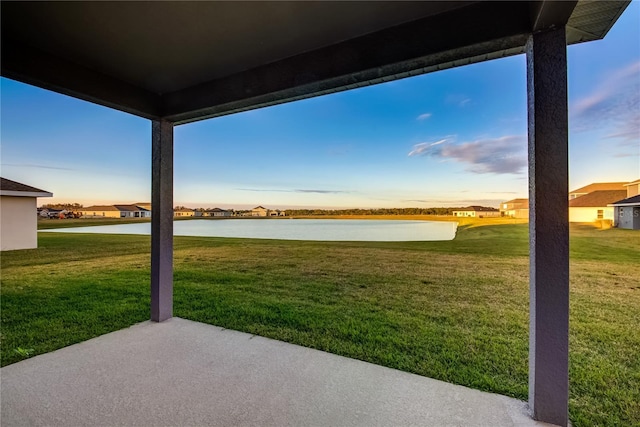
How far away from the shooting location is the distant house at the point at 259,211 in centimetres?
1001

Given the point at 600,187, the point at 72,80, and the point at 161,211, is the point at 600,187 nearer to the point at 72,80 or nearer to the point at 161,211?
the point at 161,211

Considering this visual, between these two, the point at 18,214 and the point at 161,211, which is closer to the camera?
the point at 161,211

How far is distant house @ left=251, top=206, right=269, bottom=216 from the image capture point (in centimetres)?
1001

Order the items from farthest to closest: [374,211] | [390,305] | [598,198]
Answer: [374,211]
[598,198]
[390,305]

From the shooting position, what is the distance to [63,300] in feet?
12.7

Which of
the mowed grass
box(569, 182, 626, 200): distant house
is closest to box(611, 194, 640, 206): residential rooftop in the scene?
box(569, 182, 626, 200): distant house

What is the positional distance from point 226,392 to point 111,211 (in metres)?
8.07

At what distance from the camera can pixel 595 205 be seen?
4.54 metres

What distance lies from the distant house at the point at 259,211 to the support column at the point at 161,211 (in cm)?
701

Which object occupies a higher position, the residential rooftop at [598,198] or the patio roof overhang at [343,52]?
the patio roof overhang at [343,52]

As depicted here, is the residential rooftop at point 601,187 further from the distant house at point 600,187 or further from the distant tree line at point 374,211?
the distant tree line at point 374,211

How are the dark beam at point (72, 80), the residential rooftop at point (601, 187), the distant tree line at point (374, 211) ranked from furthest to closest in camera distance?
the distant tree line at point (374, 211) → the residential rooftop at point (601, 187) → the dark beam at point (72, 80)

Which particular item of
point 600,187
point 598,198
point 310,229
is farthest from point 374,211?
point 600,187

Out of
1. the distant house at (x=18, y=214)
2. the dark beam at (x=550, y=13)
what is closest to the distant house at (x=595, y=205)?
the dark beam at (x=550, y=13)
